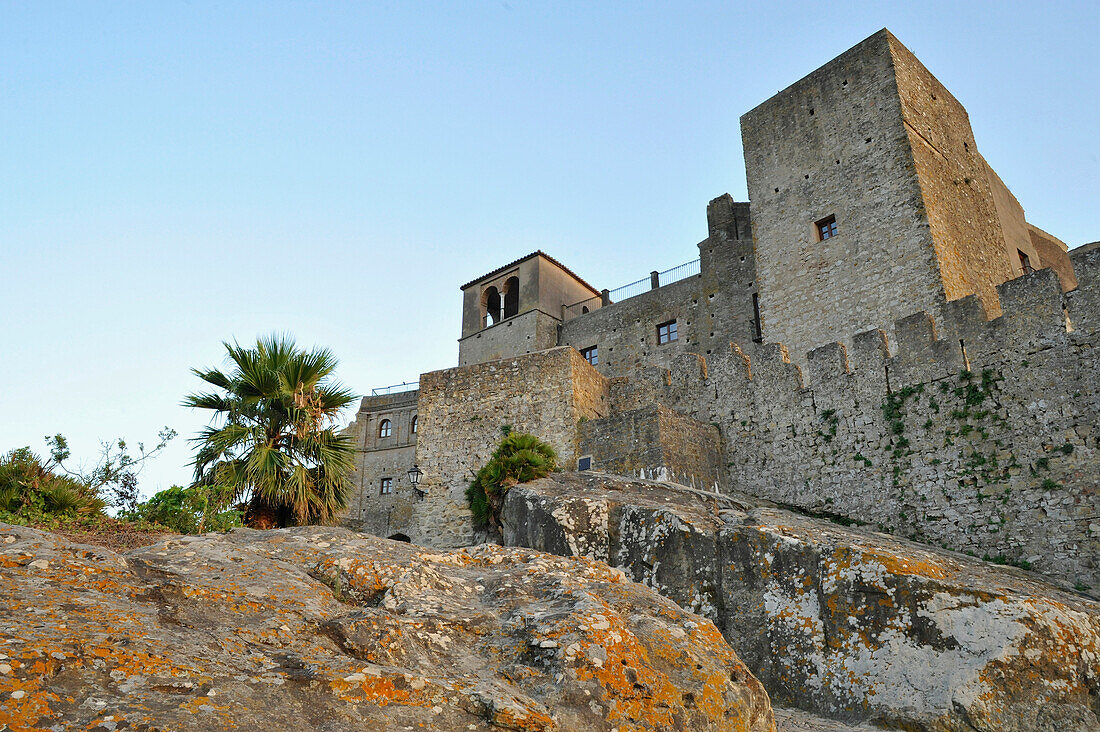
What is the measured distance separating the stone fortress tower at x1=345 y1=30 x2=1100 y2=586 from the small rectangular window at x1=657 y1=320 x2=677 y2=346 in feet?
0.30

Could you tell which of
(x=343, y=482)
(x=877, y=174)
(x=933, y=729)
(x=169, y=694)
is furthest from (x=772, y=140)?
(x=169, y=694)

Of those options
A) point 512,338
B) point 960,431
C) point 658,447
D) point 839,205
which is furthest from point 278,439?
point 512,338

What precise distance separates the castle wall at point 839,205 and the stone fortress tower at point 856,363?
0.06 meters

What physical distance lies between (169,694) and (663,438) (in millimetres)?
13502

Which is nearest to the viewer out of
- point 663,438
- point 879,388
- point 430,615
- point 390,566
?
point 430,615

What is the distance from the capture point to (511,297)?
123 feet

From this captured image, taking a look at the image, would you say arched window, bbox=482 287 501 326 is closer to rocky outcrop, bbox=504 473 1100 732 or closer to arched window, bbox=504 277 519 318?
arched window, bbox=504 277 519 318

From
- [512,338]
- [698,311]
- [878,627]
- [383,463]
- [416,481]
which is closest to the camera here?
[878,627]

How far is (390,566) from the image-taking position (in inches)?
242

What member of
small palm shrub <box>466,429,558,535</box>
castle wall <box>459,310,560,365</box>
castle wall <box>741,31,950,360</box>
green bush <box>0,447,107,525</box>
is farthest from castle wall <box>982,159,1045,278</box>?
green bush <box>0,447,107,525</box>

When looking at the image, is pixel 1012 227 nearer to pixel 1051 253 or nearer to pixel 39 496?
pixel 1051 253

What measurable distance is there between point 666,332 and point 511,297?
9.22 metres

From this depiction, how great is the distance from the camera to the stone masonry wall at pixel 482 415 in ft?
59.5

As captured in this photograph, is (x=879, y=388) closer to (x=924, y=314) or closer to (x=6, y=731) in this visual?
(x=924, y=314)
